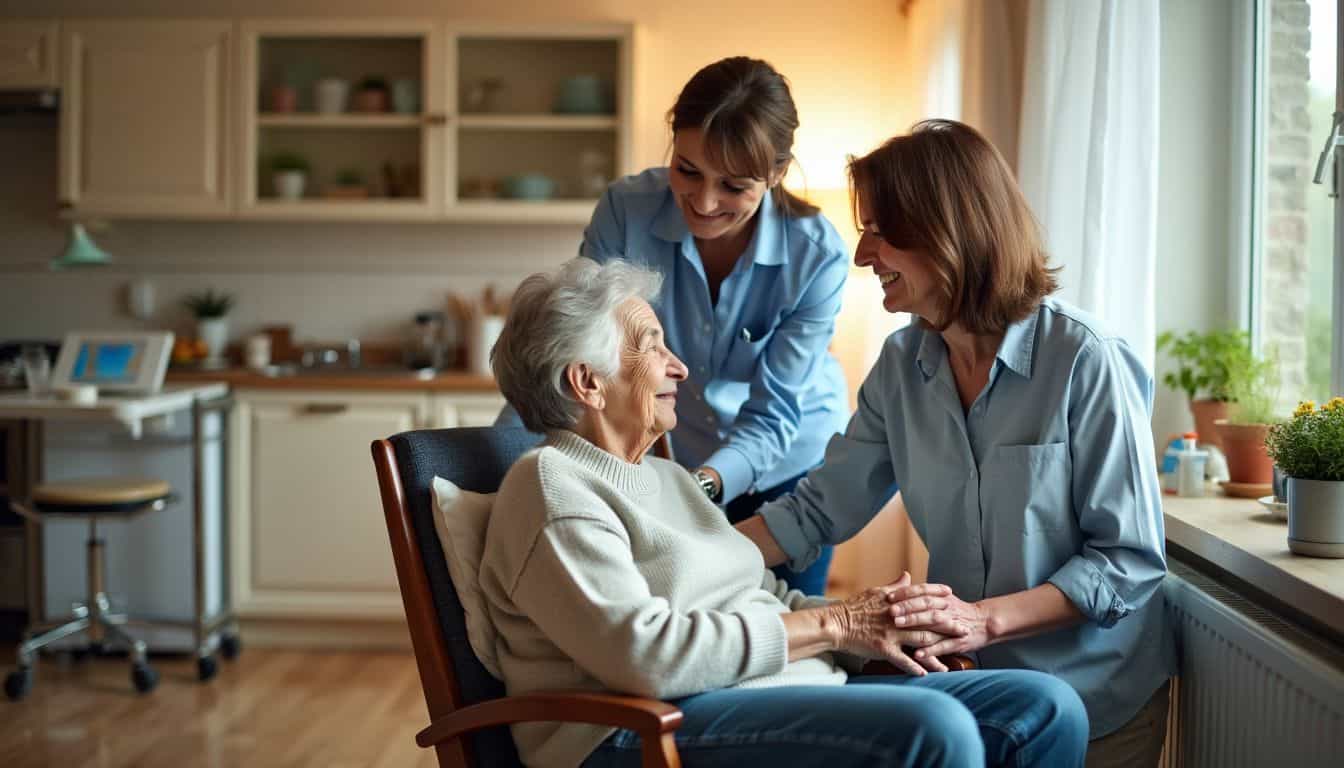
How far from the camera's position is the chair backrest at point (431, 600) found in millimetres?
1637

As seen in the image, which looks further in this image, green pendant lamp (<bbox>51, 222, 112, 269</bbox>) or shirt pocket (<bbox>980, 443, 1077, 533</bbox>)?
green pendant lamp (<bbox>51, 222, 112, 269</bbox>)

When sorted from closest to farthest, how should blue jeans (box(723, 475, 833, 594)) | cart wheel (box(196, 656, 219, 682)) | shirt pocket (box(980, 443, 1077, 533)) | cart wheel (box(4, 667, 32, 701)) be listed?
shirt pocket (box(980, 443, 1077, 533)) → blue jeans (box(723, 475, 833, 594)) → cart wheel (box(4, 667, 32, 701)) → cart wheel (box(196, 656, 219, 682))

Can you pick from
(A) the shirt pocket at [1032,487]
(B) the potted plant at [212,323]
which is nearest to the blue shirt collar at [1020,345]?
(A) the shirt pocket at [1032,487]

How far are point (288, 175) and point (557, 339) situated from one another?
10.5ft

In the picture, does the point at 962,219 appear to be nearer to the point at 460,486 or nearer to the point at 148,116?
the point at 460,486

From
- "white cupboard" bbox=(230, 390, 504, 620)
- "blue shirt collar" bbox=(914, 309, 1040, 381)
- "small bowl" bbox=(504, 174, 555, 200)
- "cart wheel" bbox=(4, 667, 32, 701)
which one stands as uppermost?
"small bowl" bbox=(504, 174, 555, 200)

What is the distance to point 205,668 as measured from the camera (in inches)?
153

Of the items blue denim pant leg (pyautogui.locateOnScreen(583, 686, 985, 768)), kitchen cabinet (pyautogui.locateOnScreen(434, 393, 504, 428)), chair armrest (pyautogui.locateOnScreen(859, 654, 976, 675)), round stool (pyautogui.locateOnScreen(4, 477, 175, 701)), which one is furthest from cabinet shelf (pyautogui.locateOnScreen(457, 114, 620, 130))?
blue denim pant leg (pyautogui.locateOnScreen(583, 686, 985, 768))

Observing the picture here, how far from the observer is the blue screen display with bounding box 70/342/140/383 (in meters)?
3.99

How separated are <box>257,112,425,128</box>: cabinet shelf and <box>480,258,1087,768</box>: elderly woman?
295 cm

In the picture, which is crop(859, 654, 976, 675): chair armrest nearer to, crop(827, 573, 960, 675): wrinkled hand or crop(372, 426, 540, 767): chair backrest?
crop(827, 573, 960, 675): wrinkled hand

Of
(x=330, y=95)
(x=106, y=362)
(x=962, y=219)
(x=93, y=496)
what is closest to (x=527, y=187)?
(x=330, y=95)

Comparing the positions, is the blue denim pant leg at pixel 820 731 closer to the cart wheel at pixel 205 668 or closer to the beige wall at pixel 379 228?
the cart wheel at pixel 205 668

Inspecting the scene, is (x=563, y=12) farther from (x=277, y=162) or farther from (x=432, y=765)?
(x=432, y=765)
